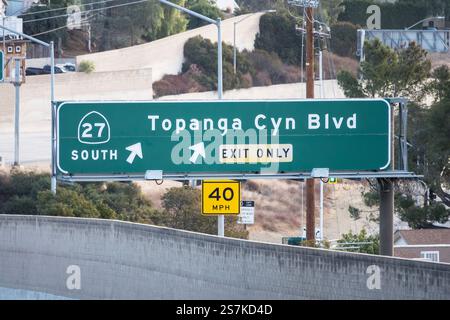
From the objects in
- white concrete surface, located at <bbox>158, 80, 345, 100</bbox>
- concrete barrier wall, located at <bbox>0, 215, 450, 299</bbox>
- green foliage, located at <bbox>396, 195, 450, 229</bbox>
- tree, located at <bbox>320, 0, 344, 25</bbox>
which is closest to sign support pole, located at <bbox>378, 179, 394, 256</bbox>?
concrete barrier wall, located at <bbox>0, 215, 450, 299</bbox>

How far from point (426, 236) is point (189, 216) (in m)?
7.73

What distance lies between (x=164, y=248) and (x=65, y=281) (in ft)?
12.3

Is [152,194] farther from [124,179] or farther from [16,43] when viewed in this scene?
[124,179]

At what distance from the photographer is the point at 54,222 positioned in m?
29.7

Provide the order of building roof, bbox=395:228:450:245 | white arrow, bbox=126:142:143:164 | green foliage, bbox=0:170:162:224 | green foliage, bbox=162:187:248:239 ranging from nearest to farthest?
white arrow, bbox=126:142:143:164
building roof, bbox=395:228:450:245
green foliage, bbox=0:170:162:224
green foliage, bbox=162:187:248:239

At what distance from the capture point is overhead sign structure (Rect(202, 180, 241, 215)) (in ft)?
89.4

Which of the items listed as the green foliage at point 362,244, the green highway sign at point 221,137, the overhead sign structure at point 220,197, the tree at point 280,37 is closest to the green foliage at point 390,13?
the tree at point 280,37

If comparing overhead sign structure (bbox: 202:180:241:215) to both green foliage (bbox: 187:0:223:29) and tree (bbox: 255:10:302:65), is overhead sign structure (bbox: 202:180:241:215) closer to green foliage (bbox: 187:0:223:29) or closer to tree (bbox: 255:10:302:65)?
tree (bbox: 255:10:302:65)

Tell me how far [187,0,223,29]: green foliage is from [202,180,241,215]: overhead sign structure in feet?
201

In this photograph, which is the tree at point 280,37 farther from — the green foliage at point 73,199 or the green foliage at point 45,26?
the green foliage at point 73,199

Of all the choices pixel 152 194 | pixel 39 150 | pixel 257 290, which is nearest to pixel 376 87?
pixel 152 194

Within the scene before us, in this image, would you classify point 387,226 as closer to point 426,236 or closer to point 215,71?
point 426,236

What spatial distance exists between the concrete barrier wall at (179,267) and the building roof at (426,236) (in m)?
13.0

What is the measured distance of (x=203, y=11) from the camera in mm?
89375
